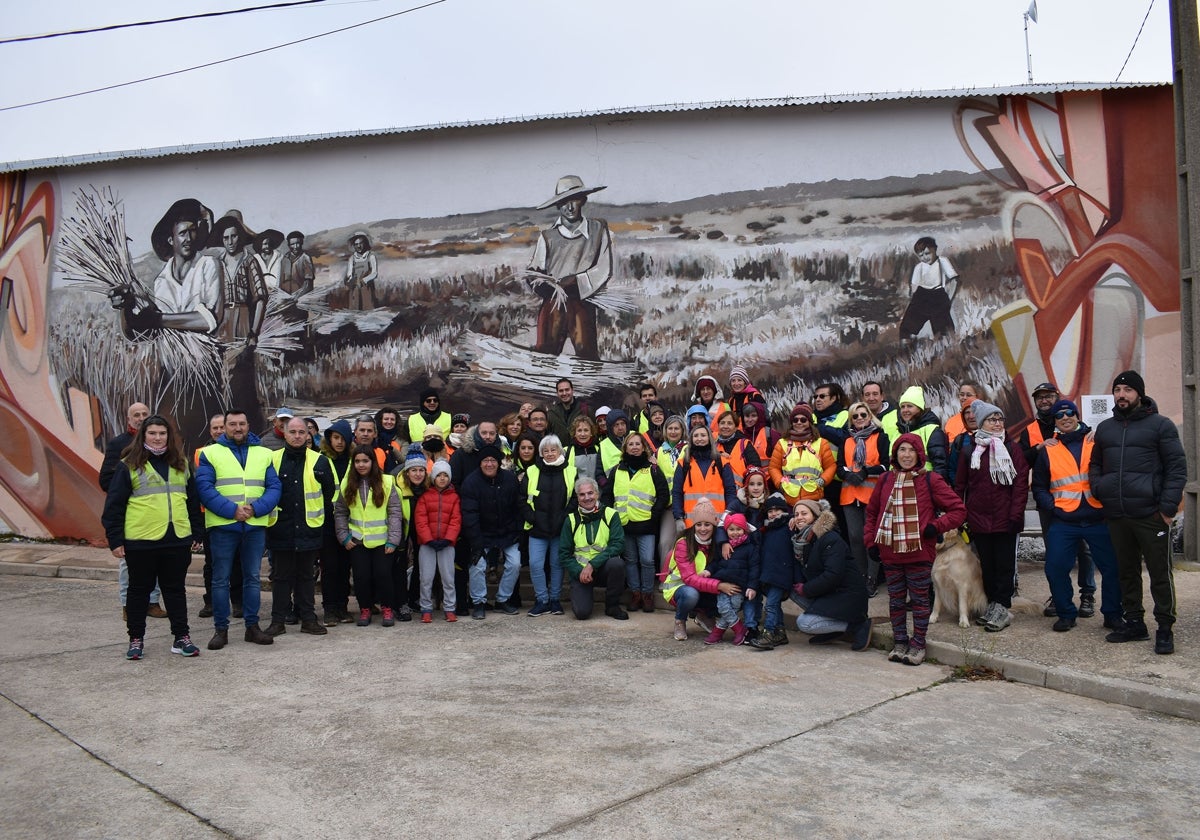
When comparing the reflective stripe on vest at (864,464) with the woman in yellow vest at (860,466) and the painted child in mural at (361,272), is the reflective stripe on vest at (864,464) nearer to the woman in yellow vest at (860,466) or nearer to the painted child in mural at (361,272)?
the woman in yellow vest at (860,466)

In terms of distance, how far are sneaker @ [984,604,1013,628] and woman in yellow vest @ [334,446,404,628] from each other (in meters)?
5.29

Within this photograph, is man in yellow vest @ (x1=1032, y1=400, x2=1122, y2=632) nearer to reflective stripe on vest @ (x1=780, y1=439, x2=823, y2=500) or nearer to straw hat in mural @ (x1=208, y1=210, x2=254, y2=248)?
reflective stripe on vest @ (x1=780, y1=439, x2=823, y2=500)

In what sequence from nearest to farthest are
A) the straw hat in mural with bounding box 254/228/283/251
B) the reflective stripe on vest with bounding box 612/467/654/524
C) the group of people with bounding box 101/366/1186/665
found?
the group of people with bounding box 101/366/1186/665 < the reflective stripe on vest with bounding box 612/467/654/524 < the straw hat in mural with bounding box 254/228/283/251

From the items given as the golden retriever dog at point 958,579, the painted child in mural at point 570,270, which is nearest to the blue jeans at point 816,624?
the golden retriever dog at point 958,579

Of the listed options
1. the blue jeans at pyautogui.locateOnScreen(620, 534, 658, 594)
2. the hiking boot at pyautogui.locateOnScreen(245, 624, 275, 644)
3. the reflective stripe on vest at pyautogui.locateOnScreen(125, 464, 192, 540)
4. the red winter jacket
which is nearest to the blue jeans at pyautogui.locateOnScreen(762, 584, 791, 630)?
the blue jeans at pyautogui.locateOnScreen(620, 534, 658, 594)

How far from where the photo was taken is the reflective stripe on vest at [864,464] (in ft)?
30.6

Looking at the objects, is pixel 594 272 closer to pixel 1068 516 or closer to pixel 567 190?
pixel 567 190

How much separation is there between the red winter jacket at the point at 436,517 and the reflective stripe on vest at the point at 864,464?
3.75 m

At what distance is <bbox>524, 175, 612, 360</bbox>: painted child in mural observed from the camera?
44.1 ft

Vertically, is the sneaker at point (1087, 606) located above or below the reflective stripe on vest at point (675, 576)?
below

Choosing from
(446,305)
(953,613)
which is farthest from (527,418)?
(953,613)

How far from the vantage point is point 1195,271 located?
1082cm

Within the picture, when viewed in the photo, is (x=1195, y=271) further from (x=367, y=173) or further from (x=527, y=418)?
(x=367, y=173)

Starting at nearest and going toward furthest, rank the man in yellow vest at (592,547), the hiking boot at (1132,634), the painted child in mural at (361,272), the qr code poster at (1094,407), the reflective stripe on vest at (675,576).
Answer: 1. the hiking boot at (1132,634)
2. the reflective stripe on vest at (675,576)
3. the man in yellow vest at (592,547)
4. the qr code poster at (1094,407)
5. the painted child in mural at (361,272)
